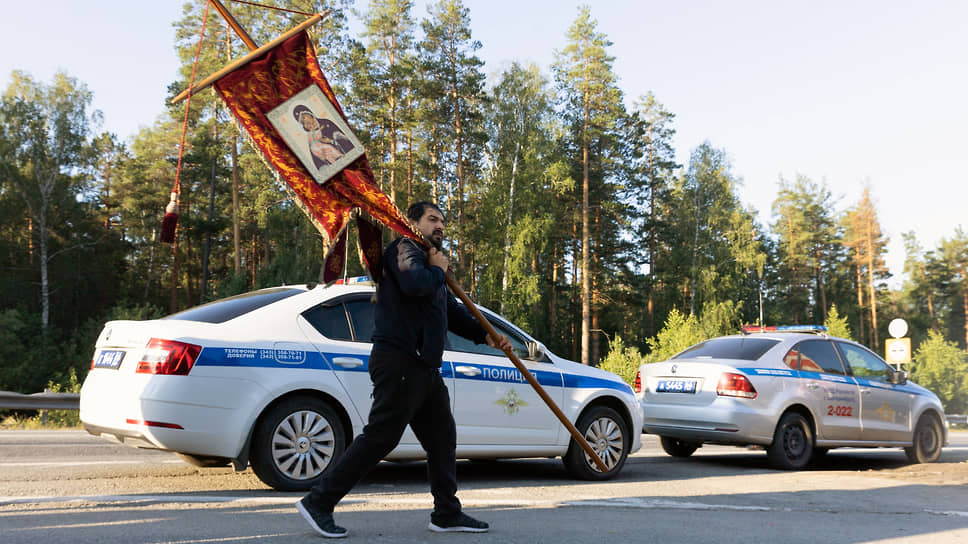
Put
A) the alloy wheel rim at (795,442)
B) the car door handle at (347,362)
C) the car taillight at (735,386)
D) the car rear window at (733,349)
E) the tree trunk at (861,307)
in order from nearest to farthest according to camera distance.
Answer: the car door handle at (347,362) → the car taillight at (735,386) → the alloy wheel rim at (795,442) → the car rear window at (733,349) → the tree trunk at (861,307)

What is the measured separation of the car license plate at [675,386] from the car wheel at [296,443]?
4520 millimetres

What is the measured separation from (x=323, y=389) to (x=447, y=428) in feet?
5.61

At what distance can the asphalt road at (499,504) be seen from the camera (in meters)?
4.59

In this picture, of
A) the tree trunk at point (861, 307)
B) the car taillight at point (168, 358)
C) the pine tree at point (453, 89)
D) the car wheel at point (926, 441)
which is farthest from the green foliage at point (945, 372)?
the car taillight at point (168, 358)

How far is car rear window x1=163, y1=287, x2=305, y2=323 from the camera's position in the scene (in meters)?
6.16

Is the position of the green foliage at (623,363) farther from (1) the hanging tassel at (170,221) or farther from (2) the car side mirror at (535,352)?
(1) the hanging tassel at (170,221)

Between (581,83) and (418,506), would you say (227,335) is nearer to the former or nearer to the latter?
(418,506)

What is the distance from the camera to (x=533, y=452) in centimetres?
730

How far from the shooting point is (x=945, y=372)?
170 feet

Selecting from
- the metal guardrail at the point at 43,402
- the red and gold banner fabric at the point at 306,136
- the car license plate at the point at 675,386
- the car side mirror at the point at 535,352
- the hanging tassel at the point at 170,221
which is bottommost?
the metal guardrail at the point at 43,402

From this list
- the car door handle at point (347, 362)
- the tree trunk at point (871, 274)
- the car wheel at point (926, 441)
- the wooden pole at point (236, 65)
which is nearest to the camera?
the wooden pole at point (236, 65)

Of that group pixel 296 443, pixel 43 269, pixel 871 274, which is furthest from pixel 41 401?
pixel 871 274

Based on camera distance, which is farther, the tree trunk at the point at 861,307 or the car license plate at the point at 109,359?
the tree trunk at the point at 861,307

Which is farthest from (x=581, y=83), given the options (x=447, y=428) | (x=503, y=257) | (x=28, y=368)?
(x=447, y=428)
